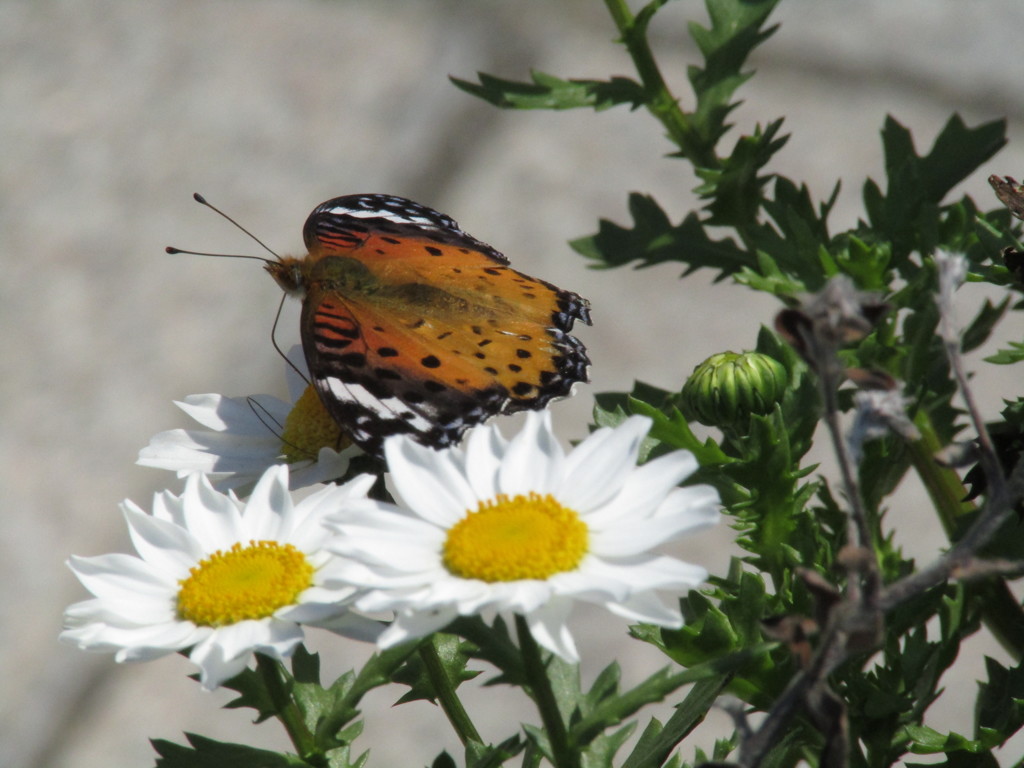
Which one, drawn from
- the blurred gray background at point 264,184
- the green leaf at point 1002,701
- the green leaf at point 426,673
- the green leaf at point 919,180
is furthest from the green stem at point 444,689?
the blurred gray background at point 264,184

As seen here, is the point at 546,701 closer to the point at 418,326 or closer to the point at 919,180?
the point at 418,326

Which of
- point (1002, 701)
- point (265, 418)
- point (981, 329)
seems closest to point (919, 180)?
point (981, 329)

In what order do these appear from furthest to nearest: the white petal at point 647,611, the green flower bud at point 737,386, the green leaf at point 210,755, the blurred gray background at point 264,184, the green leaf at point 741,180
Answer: the blurred gray background at point 264,184
the green leaf at point 741,180
the green flower bud at point 737,386
the green leaf at point 210,755
the white petal at point 647,611

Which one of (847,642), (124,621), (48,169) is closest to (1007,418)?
(847,642)

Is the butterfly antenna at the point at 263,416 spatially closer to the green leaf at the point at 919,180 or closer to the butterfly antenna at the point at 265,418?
the butterfly antenna at the point at 265,418

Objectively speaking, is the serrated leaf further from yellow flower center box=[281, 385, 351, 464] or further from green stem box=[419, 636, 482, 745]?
yellow flower center box=[281, 385, 351, 464]

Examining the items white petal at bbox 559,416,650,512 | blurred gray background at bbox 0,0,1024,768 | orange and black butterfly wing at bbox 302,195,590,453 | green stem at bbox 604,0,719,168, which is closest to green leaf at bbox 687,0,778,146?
green stem at bbox 604,0,719,168

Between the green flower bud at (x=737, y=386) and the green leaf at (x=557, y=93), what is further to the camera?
the green leaf at (x=557, y=93)
